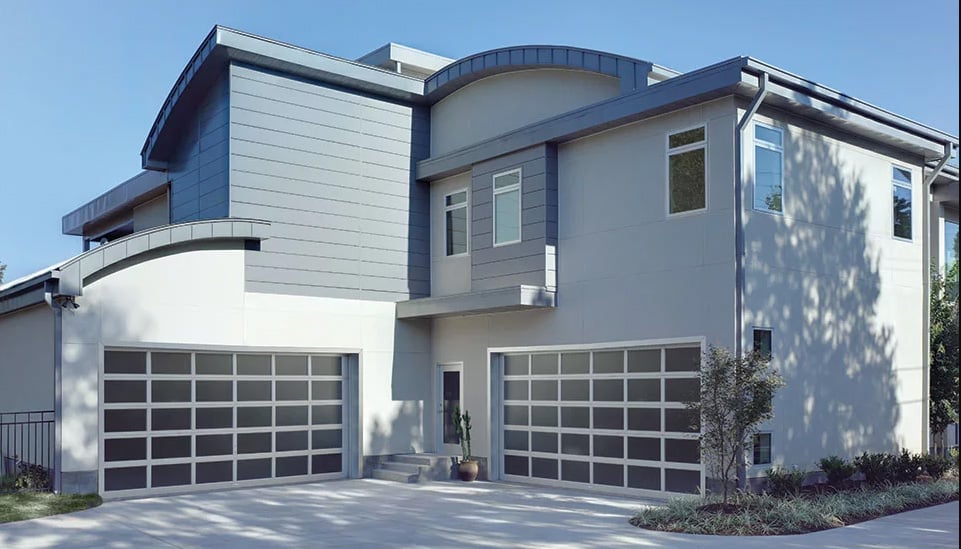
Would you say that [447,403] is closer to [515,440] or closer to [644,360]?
[515,440]

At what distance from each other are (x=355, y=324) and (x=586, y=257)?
457cm

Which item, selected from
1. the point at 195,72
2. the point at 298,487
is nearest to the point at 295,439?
the point at 298,487

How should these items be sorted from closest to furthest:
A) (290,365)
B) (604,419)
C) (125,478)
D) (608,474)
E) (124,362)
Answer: (125,478) < (124,362) < (608,474) < (604,419) < (290,365)

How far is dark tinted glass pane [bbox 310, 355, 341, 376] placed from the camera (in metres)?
16.4

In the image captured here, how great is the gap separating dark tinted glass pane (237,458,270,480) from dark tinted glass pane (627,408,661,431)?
243 inches

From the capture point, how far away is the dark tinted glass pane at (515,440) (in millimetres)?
15914

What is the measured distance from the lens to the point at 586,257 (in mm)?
14711

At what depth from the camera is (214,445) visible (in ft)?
49.6

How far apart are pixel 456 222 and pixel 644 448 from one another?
592cm

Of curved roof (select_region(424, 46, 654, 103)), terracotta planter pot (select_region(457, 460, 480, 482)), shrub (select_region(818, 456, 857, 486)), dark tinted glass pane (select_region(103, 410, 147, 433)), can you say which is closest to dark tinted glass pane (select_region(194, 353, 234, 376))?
dark tinted glass pane (select_region(103, 410, 147, 433))

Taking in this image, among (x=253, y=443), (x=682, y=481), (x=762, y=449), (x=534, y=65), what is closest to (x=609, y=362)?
(x=682, y=481)

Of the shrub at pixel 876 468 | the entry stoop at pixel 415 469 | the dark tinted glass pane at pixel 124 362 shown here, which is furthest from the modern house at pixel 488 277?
the shrub at pixel 876 468

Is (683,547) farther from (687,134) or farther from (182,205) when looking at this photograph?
(182,205)

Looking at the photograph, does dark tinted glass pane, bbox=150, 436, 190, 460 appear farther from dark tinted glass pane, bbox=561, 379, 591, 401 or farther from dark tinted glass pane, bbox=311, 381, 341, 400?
dark tinted glass pane, bbox=561, 379, 591, 401
